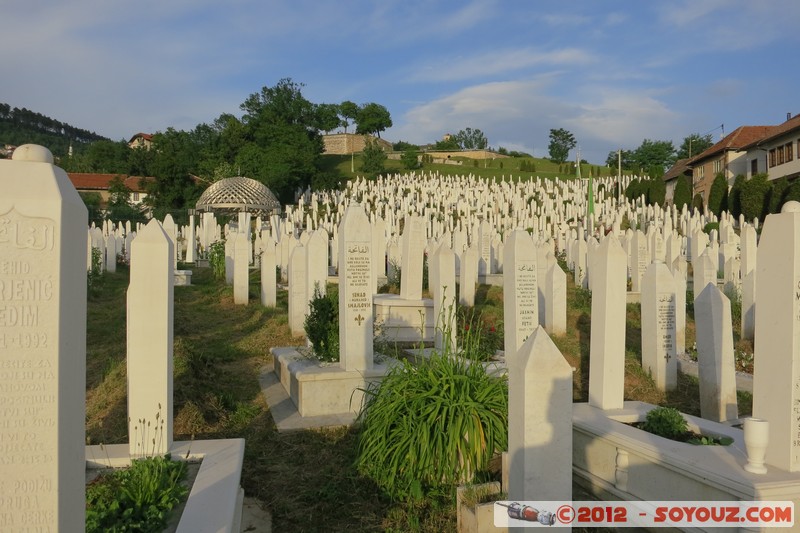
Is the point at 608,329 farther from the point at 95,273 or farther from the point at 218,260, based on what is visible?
the point at 218,260

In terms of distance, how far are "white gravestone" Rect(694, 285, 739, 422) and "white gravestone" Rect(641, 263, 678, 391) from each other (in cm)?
99

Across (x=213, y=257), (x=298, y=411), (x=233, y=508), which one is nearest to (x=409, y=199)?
(x=213, y=257)

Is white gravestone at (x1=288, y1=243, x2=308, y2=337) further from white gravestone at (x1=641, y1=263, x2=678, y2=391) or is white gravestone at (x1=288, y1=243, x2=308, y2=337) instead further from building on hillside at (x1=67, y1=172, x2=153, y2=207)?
building on hillside at (x1=67, y1=172, x2=153, y2=207)

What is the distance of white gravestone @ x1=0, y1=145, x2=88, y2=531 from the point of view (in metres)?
3.03

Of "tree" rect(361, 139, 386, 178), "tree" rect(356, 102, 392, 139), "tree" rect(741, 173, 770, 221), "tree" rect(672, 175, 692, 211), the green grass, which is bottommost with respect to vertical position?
the green grass

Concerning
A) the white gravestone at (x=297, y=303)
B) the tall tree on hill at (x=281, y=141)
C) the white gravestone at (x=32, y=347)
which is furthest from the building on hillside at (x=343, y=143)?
the white gravestone at (x=32, y=347)

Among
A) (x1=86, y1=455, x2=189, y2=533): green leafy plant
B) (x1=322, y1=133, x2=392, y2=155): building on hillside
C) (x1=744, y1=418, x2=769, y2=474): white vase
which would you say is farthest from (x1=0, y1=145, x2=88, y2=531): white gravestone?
(x1=322, y1=133, x2=392, y2=155): building on hillside

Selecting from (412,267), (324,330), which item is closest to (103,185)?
(412,267)

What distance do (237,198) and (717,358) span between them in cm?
3390

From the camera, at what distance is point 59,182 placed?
3145mm

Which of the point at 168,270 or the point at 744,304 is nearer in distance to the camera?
the point at 168,270

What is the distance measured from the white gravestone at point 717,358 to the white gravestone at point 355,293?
170 inches

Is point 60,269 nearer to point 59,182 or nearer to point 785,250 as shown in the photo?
point 59,182

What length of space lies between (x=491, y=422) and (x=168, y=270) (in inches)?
126
